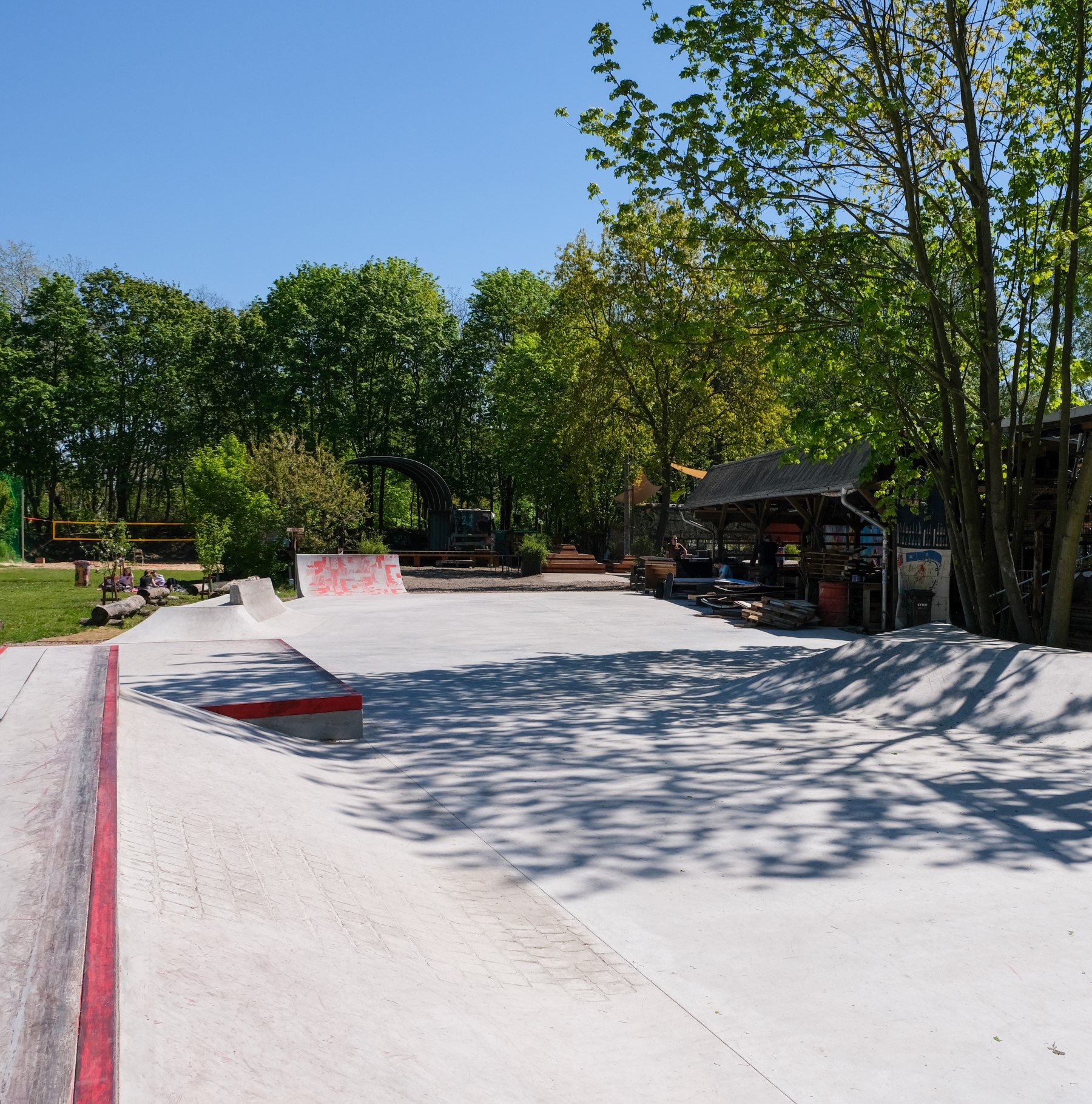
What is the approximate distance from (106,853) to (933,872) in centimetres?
402

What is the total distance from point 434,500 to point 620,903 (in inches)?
1406

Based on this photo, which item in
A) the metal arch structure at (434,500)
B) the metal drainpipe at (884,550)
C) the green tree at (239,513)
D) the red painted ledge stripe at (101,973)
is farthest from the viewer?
the metal arch structure at (434,500)

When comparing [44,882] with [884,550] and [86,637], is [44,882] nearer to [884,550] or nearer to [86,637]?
[86,637]

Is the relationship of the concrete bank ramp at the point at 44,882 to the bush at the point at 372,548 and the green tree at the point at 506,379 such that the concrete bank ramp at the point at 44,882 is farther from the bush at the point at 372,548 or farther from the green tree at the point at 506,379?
the green tree at the point at 506,379

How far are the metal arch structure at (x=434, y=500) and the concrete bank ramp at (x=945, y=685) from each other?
28665mm

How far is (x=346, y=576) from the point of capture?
26188 millimetres

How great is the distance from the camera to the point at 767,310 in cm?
1136

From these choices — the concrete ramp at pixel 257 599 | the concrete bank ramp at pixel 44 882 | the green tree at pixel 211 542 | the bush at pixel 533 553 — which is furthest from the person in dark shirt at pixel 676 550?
the concrete bank ramp at pixel 44 882

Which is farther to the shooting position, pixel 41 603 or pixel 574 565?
pixel 574 565

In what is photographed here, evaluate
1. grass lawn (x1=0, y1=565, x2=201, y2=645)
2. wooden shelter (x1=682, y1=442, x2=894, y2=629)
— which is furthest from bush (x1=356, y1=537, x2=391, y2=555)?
wooden shelter (x1=682, y1=442, x2=894, y2=629)

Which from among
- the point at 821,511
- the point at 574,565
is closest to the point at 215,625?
the point at 821,511

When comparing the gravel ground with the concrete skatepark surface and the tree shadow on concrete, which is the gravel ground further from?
the concrete skatepark surface

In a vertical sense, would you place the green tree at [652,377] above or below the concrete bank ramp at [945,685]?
above

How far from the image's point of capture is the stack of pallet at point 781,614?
18.3 metres
